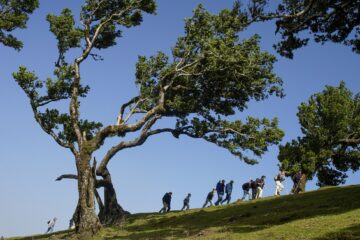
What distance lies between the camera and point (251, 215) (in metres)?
29.3

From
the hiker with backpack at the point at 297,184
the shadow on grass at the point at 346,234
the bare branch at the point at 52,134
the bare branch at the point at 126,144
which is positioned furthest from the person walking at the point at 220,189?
the shadow on grass at the point at 346,234

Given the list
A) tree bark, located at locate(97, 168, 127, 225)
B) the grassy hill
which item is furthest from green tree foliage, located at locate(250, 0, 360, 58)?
tree bark, located at locate(97, 168, 127, 225)

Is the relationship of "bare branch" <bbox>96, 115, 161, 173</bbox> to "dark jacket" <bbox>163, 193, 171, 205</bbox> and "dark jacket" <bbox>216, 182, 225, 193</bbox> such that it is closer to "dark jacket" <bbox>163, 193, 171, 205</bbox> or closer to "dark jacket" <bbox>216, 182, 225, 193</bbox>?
"dark jacket" <bbox>163, 193, 171, 205</bbox>

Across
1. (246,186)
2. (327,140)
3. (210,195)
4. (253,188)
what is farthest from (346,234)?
(327,140)

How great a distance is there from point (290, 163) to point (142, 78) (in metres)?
25.3

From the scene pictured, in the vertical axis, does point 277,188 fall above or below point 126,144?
below

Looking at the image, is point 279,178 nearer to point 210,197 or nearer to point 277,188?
point 277,188

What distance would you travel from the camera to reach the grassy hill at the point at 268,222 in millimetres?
20375

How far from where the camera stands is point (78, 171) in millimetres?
36375

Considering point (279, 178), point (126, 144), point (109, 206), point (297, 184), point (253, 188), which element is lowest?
point (109, 206)

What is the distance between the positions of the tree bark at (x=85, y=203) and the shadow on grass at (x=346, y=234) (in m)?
19.5

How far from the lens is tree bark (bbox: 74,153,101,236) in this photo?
110 feet

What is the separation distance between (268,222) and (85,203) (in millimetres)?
15531

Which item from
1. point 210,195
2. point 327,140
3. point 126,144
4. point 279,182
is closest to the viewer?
point 126,144
